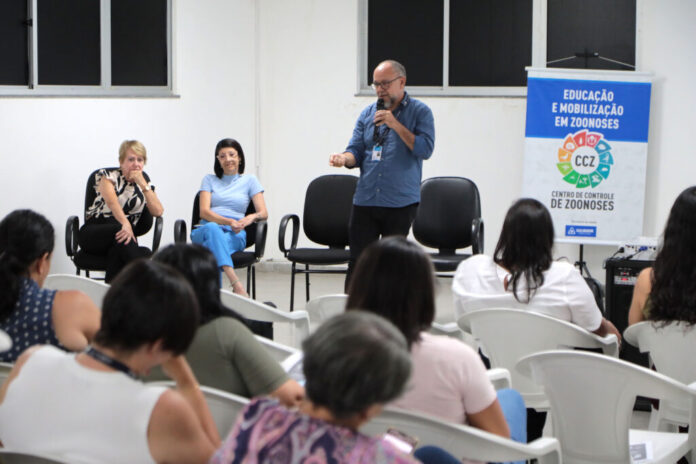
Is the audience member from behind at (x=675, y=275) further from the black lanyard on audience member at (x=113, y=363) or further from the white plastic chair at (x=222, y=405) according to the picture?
the black lanyard on audience member at (x=113, y=363)

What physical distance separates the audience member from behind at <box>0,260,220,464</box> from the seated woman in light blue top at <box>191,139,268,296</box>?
3763mm

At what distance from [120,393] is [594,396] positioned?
4.00 feet

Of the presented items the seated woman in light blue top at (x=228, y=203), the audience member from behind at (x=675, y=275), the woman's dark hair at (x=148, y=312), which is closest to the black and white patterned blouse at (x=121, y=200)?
the seated woman in light blue top at (x=228, y=203)

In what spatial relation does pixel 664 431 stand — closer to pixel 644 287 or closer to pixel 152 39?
pixel 644 287

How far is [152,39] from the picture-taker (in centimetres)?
740

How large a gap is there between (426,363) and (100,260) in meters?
3.88

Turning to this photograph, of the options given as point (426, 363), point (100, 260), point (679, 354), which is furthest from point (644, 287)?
point (100, 260)

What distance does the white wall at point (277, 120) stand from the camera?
278 inches

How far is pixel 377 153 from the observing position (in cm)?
493

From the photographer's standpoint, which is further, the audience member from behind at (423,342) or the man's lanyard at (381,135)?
the man's lanyard at (381,135)

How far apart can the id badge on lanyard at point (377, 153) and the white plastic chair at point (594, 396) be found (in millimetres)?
2690

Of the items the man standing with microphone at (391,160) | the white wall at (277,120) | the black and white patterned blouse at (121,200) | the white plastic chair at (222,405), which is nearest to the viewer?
the white plastic chair at (222,405)

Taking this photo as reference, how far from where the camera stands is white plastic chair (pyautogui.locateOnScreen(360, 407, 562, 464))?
5.39 ft

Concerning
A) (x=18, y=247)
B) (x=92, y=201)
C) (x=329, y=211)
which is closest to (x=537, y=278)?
(x=18, y=247)
